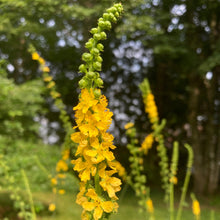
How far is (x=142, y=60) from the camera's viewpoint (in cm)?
1169

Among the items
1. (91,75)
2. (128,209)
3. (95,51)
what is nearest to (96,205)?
(91,75)

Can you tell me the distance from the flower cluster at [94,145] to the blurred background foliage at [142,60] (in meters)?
4.63

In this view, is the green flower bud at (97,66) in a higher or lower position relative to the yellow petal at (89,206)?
higher

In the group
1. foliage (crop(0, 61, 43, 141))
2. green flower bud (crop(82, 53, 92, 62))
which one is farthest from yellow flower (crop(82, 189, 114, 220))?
foliage (crop(0, 61, 43, 141))

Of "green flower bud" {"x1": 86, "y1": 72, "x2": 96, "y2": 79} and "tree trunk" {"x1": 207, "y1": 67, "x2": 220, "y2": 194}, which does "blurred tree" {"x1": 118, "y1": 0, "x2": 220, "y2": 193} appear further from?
"green flower bud" {"x1": 86, "y1": 72, "x2": 96, "y2": 79}

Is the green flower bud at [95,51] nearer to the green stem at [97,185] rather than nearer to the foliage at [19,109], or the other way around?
the green stem at [97,185]

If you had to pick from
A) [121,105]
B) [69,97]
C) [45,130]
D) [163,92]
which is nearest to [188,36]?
[163,92]

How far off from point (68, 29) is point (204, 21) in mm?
4667

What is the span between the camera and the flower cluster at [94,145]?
4.01ft

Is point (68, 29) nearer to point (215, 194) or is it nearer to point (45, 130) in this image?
point (45, 130)

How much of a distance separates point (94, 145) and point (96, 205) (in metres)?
0.25

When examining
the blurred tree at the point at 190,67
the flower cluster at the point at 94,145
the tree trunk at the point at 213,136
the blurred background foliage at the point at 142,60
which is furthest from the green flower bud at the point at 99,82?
the tree trunk at the point at 213,136

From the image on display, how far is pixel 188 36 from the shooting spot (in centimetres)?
977

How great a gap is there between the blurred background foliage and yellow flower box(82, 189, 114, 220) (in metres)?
4.73
